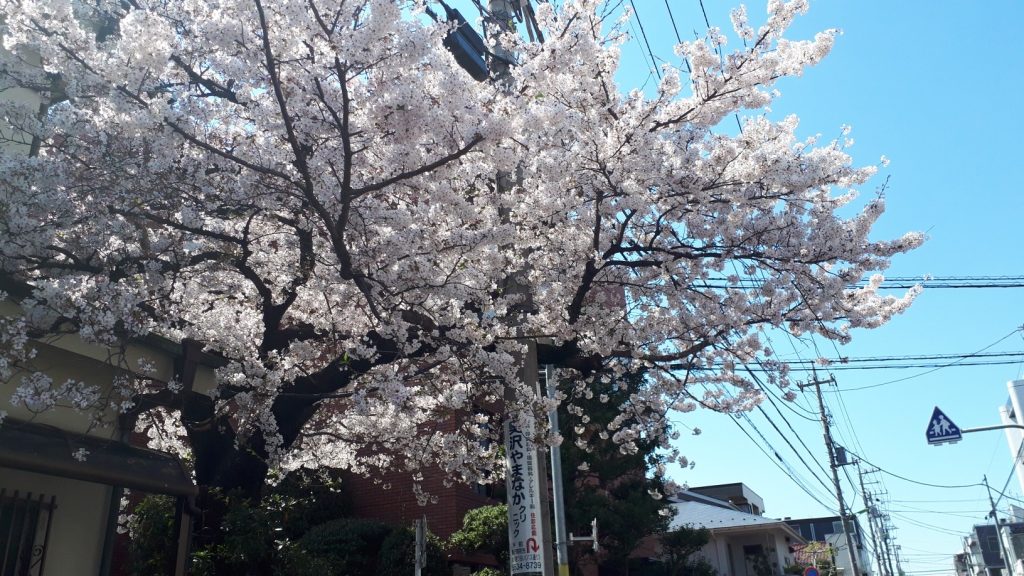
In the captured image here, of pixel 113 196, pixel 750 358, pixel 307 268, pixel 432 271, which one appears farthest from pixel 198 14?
pixel 750 358

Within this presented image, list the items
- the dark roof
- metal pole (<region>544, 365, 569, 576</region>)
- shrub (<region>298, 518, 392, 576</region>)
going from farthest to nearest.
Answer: shrub (<region>298, 518, 392, 576</region>)
metal pole (<region>544, 365, 569, 576</region>)
the dark roof

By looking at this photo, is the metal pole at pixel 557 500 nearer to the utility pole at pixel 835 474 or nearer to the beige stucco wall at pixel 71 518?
the beige stucco wall at pixel 71 518

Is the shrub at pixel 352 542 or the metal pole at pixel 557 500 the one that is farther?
the shrub at pixel 352 542

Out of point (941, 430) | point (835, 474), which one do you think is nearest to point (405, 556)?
point (941, 430)

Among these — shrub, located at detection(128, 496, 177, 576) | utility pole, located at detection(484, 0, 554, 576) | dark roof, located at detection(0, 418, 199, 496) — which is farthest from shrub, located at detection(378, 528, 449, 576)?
dark roof, located at detection(0, 418, 199, 496)

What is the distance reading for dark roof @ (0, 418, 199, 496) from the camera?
20.7 ft

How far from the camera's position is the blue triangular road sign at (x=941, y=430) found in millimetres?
17953

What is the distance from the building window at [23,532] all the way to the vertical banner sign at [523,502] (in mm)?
4363

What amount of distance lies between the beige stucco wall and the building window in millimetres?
106

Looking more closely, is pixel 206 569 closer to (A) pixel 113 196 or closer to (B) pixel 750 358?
(A) pixel 113 196

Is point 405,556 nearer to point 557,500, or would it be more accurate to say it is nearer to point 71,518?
point 557,500

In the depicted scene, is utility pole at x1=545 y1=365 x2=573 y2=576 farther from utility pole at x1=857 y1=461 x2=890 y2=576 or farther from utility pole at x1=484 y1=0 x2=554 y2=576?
utility pole at x1=857 y1=461 x2=890 y2=576

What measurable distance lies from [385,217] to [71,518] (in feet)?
14.4

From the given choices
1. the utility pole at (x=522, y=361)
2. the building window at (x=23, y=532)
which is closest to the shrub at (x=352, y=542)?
the building window at (x=23, y=532)
